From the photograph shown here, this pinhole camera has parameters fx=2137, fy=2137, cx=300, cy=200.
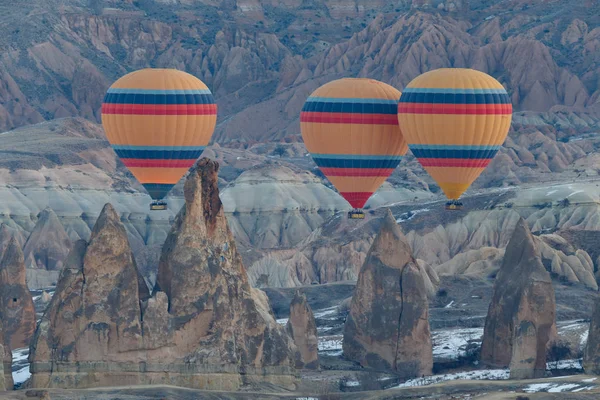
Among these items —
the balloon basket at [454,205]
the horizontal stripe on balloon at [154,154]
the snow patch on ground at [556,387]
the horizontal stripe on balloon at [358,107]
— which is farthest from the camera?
the horizontal stripe on balloon at [154,154]

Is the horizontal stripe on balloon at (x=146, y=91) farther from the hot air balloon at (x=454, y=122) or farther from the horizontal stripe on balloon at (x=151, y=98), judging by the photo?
the hot air balloon at (x=454, y=122)

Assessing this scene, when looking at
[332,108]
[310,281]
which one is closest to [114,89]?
[332,108]

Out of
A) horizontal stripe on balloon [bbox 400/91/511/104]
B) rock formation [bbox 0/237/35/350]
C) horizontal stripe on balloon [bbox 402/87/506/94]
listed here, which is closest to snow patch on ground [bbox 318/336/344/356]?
horizontal stripe on balloon [bbox 400/91/511/104]

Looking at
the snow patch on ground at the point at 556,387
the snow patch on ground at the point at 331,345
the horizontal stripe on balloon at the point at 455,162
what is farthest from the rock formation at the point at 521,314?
the horizontal stripe on balloon at the point at 455,162

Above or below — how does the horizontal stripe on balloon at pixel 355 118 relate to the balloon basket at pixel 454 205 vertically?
above

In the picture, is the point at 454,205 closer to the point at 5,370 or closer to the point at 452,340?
the point at 452,340

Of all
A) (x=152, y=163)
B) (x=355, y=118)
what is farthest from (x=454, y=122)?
(x=152, y=163)
